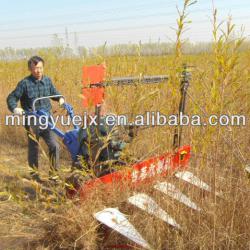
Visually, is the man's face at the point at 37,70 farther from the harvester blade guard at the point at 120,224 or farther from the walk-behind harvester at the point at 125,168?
the harvester blade guard at the point at 120,224

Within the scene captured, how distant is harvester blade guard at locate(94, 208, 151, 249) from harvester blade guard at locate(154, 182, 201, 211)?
0.37 m

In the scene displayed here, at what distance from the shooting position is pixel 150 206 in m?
2.38

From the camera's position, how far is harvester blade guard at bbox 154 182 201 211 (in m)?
2.33

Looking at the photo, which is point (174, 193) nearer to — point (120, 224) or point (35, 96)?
point (120, 224)

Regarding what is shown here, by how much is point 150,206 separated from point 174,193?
0.69ft

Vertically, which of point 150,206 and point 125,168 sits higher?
point 125,168

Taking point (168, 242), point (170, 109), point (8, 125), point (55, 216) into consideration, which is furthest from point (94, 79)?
point (8, 125)

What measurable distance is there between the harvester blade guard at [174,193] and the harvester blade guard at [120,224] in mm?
374

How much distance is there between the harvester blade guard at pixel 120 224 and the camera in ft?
7.09

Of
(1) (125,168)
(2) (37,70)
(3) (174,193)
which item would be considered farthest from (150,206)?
(2) (37,70)

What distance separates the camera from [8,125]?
18.6 ft

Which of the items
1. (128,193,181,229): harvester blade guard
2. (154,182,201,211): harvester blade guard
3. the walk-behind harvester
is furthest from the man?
(154,182,201,211): harvester blade guard

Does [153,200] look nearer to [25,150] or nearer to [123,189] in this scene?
[123,189]

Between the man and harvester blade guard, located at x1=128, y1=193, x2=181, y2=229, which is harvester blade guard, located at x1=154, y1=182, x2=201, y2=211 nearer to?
harvester blade guard, located at x1=128, y1=193, x2=181, y2=229
